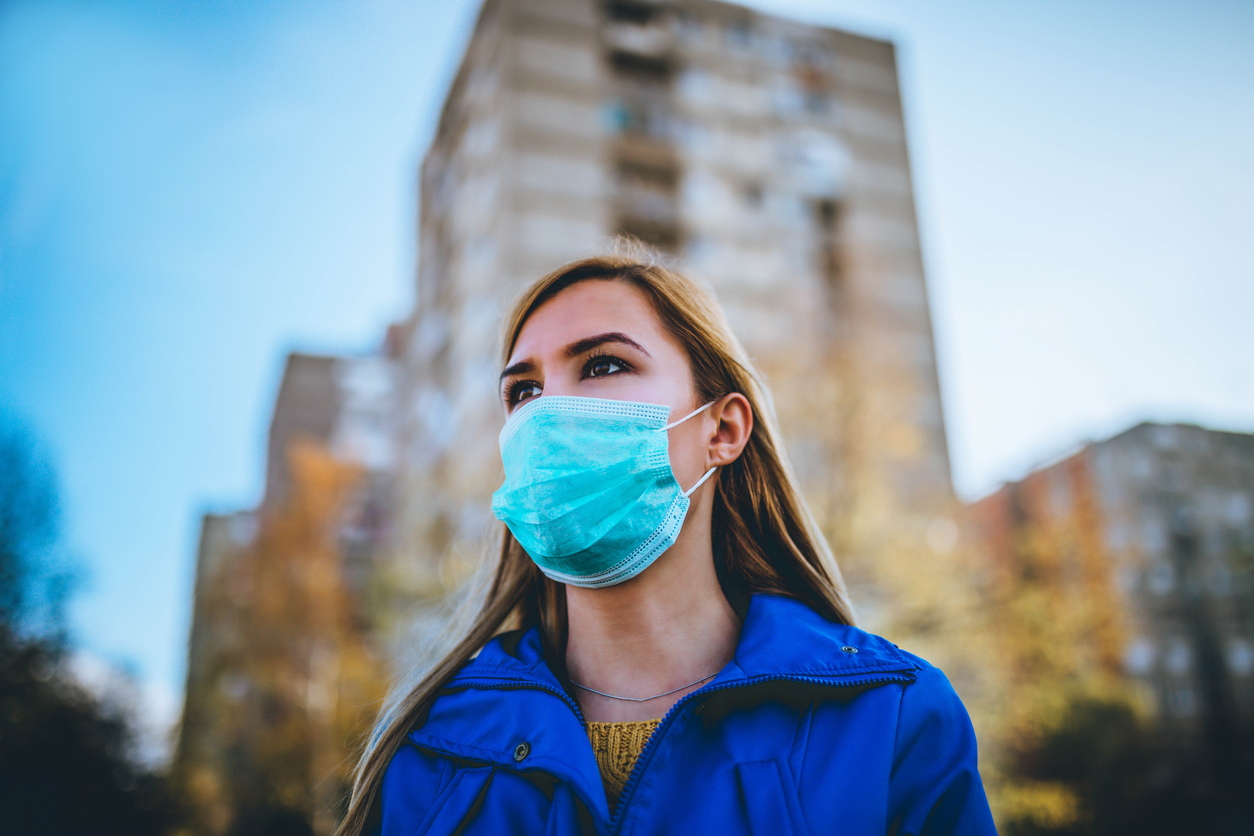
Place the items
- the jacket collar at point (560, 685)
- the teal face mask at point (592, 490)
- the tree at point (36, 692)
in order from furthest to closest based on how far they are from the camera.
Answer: the tree at point (36, 692) → the teal face mask at point (592, 490) → the jacket collar at point (560, 685)

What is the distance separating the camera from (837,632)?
207 centimetres

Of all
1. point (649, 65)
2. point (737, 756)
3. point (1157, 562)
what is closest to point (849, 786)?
point (737, 756)

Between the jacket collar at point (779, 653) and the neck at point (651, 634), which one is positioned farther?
the neck at point (651, 634)

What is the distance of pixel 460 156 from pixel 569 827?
37.5 m

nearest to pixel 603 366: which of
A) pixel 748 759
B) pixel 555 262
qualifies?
pixel 748 759

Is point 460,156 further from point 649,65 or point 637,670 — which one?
point 637,670

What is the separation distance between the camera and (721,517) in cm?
260

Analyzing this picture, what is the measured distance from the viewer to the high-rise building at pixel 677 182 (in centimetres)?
2970

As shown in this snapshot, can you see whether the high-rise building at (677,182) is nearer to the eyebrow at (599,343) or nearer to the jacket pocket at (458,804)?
the eyebrow at (599,343)

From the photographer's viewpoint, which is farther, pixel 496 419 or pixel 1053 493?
pixel 1053 493

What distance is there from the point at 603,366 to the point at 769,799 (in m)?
1.28

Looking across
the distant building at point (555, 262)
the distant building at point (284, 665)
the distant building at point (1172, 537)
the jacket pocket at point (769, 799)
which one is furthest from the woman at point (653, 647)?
the distant building at point (1172, 537)

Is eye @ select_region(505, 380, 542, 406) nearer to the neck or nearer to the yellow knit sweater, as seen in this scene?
the neck

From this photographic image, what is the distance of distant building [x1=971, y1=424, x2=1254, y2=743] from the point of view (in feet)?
107
